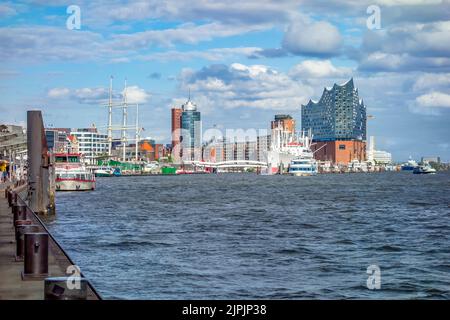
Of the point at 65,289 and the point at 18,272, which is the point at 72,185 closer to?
the point at 18,272

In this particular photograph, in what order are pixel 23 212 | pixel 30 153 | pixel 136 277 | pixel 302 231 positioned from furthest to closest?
pixel 30 153
pixel 302 231
pixel 23 212
pixel 136 277

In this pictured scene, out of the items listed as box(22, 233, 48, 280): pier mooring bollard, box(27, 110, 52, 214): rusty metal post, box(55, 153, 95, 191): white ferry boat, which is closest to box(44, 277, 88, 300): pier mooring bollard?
box(22, 233, 48, 280): pier mooring bollard

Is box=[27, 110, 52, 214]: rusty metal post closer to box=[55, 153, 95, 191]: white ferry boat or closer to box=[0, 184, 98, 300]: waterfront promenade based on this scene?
box=[0, 184, 98, 300]: waterfront promenade

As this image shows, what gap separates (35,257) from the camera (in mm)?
16859

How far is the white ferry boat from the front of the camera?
10069 centimetres

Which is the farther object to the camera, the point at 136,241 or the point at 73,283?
the point at 136,241

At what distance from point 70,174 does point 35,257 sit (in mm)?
87197

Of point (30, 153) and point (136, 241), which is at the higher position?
point (30, 153)

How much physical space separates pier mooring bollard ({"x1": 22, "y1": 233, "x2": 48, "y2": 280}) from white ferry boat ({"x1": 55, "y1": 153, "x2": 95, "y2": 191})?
8509 cm

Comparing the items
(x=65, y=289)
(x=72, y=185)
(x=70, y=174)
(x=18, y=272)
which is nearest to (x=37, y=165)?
(x=18, y=272)
